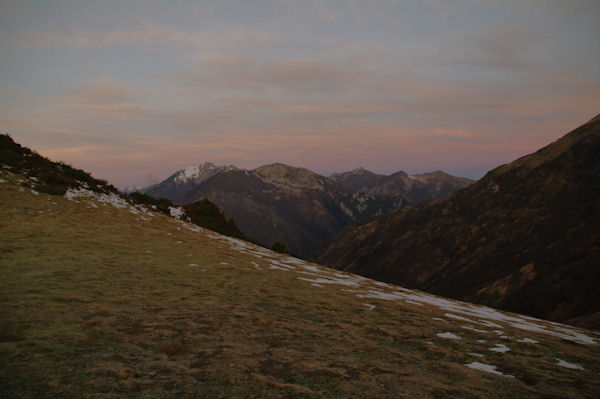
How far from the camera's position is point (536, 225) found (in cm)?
14325

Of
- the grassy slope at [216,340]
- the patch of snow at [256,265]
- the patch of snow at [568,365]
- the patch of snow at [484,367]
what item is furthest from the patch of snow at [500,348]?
the patch of snow at [256,265]

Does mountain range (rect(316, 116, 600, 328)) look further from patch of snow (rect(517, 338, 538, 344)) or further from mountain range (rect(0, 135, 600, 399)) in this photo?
mountain range (rect(0, 135, 600, 399))

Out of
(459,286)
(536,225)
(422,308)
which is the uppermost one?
(536,225)

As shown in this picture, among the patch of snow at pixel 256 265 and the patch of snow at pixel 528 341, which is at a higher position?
the patch of snow at pixel 528 341

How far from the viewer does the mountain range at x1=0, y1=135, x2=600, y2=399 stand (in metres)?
6.30

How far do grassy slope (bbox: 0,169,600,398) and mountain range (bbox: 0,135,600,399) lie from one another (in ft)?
0.14

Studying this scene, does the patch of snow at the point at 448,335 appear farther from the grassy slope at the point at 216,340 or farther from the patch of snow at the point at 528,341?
the patch of snow at the point at 528,341

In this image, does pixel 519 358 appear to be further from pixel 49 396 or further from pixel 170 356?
pixel 49 396

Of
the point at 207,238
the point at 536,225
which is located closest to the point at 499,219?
the point at 536,225

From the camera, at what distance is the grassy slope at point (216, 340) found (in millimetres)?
6266

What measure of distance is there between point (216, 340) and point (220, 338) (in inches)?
7.0

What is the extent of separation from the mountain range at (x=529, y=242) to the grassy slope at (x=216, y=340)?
107 meters

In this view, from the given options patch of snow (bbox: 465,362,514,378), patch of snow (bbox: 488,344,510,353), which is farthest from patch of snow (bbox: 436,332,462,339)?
patch of snow (bbox: 465,362,514,378)

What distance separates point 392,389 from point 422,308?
35.4 ft
